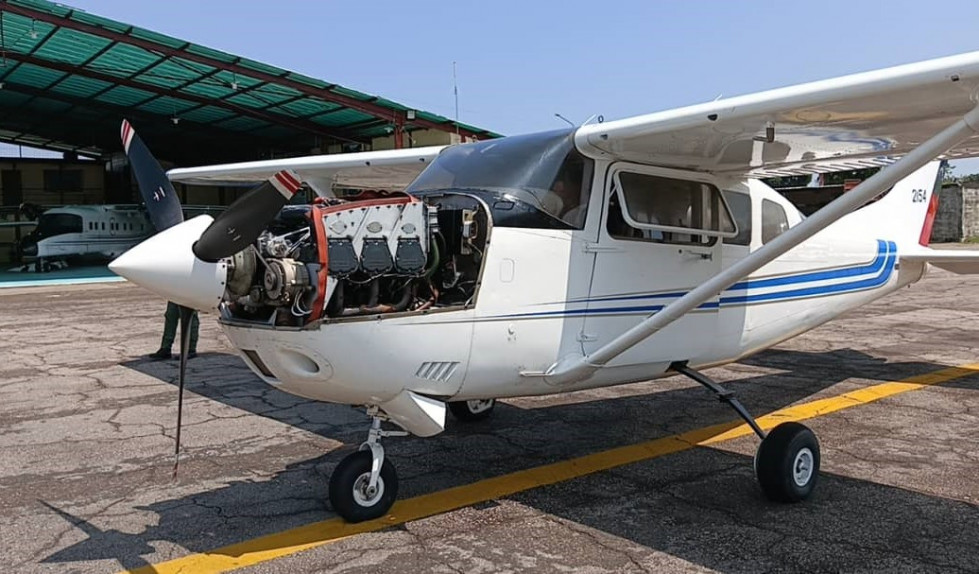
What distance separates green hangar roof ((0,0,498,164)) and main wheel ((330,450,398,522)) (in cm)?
1871

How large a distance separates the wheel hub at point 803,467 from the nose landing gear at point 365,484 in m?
2.34

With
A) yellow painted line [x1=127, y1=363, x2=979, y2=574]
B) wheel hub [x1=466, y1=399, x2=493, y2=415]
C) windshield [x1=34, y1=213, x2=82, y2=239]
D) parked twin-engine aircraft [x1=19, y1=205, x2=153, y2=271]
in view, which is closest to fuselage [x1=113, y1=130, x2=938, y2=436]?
yellow painted line [x1=127, y1=363, x2=979, y2=574]

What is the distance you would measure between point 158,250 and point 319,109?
85.9 feet

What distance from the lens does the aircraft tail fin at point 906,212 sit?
732 centimetres

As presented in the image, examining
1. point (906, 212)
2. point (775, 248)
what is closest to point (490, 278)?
point (775, 248)

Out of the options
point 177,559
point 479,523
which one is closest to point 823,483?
point 479,523

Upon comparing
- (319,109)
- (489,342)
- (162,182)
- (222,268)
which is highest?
(319,109)

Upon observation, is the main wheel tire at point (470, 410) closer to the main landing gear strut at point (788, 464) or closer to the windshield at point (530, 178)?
the windshield at point (530, 178)

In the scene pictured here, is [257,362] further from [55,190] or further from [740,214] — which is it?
[55,190]

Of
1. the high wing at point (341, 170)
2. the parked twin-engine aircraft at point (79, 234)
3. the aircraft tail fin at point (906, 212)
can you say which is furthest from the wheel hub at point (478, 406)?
the parked twin-engine aircraft at point (79, 234)

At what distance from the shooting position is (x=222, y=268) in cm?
348

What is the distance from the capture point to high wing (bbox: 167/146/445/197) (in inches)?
284

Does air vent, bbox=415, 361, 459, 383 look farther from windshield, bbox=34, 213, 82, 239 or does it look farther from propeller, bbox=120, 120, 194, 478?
windshield, bbox=34, 213, 82, 239

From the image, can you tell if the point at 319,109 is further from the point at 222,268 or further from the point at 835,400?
the point at 222,268
